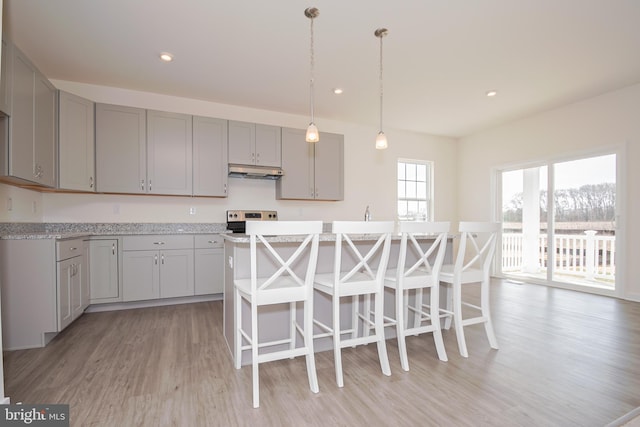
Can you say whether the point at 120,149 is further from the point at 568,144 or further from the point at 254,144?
the point at 568,144

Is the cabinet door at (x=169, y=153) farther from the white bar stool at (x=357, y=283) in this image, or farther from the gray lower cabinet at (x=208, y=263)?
the white bar stool at (x=357, y=283)

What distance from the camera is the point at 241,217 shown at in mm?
4414

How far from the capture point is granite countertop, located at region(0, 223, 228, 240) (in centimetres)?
303

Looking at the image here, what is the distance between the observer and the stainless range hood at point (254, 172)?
168 inches

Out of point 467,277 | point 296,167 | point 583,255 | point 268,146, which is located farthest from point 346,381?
point 583,255

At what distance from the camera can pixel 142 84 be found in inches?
154

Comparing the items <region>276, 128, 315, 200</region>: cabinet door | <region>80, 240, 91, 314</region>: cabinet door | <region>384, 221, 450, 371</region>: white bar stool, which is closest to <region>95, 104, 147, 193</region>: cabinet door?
<region>80, 240, 91, 314</region>: cabinet door

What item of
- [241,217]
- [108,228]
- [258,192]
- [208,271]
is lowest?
[208,271]

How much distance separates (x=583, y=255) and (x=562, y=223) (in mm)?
532

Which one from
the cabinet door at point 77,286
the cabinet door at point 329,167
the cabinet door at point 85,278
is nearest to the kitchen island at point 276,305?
the cabinet door at point 77,286

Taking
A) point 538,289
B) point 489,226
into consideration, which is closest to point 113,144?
point 489,226

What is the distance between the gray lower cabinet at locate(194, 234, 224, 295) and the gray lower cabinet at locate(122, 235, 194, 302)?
0.07m

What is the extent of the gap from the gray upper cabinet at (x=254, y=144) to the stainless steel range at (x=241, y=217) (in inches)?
27.7

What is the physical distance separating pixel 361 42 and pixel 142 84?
2.77 metres
